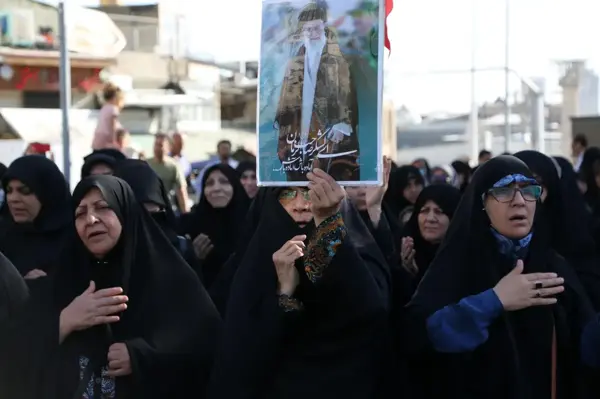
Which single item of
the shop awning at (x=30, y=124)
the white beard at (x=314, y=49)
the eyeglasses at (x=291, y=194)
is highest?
the shop awning at (x=30, y=124)

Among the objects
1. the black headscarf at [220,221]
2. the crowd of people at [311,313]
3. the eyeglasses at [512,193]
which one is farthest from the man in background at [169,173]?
the eyeglasses at [512,193]

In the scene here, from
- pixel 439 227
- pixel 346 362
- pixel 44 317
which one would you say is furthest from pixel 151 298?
pixel 439 227

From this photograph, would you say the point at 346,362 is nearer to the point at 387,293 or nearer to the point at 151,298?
the point at 387,293

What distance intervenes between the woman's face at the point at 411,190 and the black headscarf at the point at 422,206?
7.80ft

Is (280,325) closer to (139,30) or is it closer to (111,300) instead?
(111,300)

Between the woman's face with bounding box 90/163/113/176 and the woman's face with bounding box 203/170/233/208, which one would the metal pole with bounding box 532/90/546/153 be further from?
the woman's face with bounding box 90/163/113/176

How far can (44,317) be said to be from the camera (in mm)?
3631

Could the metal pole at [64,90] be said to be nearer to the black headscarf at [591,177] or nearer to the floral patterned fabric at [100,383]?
the black headscarf at [591,177]

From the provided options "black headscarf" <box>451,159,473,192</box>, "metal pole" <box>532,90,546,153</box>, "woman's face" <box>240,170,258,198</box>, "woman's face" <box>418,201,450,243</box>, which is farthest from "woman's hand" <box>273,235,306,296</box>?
"metal pole" <box>532,90,546,153</box>

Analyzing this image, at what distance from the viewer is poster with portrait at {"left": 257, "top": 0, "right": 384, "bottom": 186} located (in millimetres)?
2852

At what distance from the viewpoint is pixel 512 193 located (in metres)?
3.43

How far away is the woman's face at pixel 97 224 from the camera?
3.51 meters

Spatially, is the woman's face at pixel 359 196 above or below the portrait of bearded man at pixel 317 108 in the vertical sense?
below

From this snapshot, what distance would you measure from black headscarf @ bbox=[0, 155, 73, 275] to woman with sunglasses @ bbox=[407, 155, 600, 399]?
7.48 feet
